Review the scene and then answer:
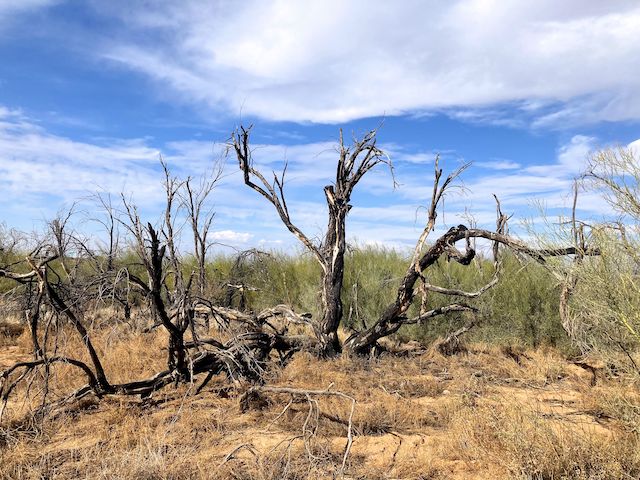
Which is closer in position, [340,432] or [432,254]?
[340,432]

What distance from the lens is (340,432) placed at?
6168mm

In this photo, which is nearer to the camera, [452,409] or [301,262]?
[452,409]

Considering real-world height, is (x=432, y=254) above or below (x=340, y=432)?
above

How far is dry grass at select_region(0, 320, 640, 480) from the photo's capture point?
4914mm

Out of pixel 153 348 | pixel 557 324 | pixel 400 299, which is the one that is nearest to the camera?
pixel 400 299

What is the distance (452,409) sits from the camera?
6.91m

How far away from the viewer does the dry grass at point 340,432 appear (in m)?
4.91

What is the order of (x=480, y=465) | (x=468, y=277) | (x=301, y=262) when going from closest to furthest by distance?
(x=480, y=465)
(x=468, y=277)
(x=301, y=262)

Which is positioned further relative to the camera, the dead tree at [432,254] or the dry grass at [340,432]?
the dead tree at [432,254]

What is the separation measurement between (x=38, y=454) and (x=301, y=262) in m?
11.8

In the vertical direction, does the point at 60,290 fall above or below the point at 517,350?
above

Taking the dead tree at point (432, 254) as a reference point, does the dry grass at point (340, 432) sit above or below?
below

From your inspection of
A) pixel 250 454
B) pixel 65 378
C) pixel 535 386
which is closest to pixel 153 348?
pixel 65 378

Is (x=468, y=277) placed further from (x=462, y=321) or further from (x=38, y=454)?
(x=38, y=454)
